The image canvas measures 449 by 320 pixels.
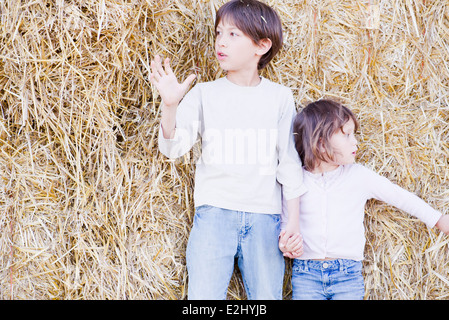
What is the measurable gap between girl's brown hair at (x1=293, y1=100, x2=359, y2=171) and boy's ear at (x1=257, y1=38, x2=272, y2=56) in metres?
0.28

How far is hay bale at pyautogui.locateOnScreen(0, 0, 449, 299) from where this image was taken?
6.53ft

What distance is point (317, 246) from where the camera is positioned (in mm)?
2096

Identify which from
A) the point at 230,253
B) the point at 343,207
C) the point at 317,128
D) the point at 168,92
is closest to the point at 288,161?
the point at 317,128

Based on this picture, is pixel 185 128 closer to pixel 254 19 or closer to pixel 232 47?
pixel 232 47

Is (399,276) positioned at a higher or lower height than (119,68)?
lower

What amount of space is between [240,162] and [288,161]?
0.19 meters

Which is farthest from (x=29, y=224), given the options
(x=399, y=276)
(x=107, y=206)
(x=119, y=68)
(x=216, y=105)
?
(x=399, y=276)

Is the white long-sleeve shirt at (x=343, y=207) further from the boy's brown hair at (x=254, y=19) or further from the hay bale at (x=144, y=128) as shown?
the boy's brown hair at (x=254, y=19)

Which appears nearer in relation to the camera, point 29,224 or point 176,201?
point 29,224

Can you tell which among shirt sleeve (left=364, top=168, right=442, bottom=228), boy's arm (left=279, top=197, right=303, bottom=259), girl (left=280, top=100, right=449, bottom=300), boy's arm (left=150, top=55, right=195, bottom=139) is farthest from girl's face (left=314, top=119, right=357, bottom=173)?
boy's arm (left=150, top=55, right=195, bottom=139)

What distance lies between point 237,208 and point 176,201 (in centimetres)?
27

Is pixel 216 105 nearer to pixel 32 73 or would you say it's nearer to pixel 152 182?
pixel 152 182

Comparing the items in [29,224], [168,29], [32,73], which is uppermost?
[168,29]

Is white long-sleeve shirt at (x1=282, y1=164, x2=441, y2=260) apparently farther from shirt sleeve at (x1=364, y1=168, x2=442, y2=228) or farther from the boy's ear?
the boy's ear
